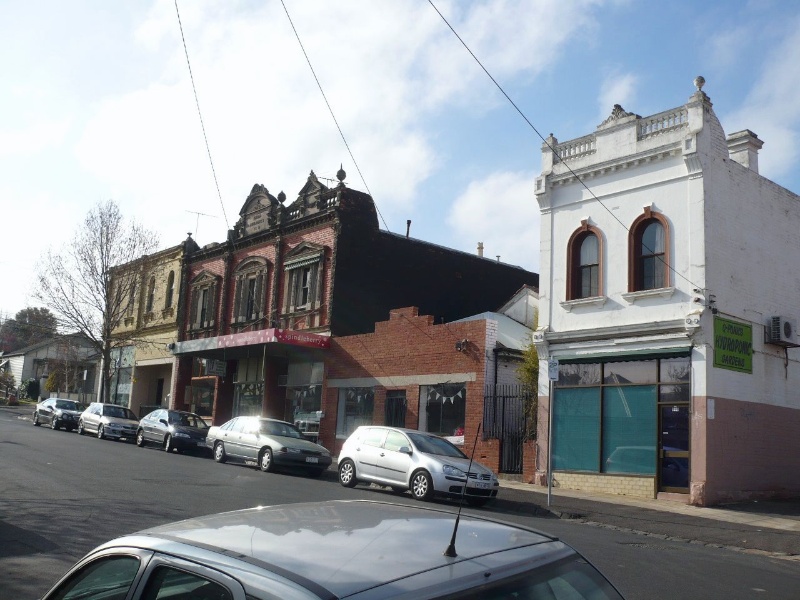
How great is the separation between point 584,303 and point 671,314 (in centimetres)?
253

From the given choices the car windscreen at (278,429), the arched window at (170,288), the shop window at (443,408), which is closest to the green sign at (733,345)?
the shop window at (443,408)

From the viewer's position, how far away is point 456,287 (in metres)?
34.2

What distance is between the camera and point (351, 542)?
8.71ft

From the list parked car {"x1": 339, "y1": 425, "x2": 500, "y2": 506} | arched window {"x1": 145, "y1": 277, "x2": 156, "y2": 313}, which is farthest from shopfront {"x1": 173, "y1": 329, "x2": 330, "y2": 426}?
parked car {"x1": 339, "y1": 425, "x2": 500, "y2": 506}

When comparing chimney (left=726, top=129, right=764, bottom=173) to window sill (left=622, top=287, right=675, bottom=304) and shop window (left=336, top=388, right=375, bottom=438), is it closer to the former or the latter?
window sill (left=622, top=287, right=675, bottom=304)

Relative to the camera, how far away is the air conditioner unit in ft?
63.9

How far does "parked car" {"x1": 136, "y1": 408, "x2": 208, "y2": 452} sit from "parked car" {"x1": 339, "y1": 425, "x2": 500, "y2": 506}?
9.59 metres

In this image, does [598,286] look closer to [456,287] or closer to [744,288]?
[744,288]

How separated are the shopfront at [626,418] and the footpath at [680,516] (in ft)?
2.52

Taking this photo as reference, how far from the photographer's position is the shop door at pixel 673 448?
→ 17812 mm

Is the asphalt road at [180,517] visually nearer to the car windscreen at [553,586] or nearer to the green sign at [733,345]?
the car windscreen at [553,586]

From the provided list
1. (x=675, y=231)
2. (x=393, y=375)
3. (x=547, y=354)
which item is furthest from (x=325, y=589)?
(x=393, y=375)

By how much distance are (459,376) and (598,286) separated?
17.2ft

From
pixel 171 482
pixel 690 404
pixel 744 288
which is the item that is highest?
pixel 744 288
